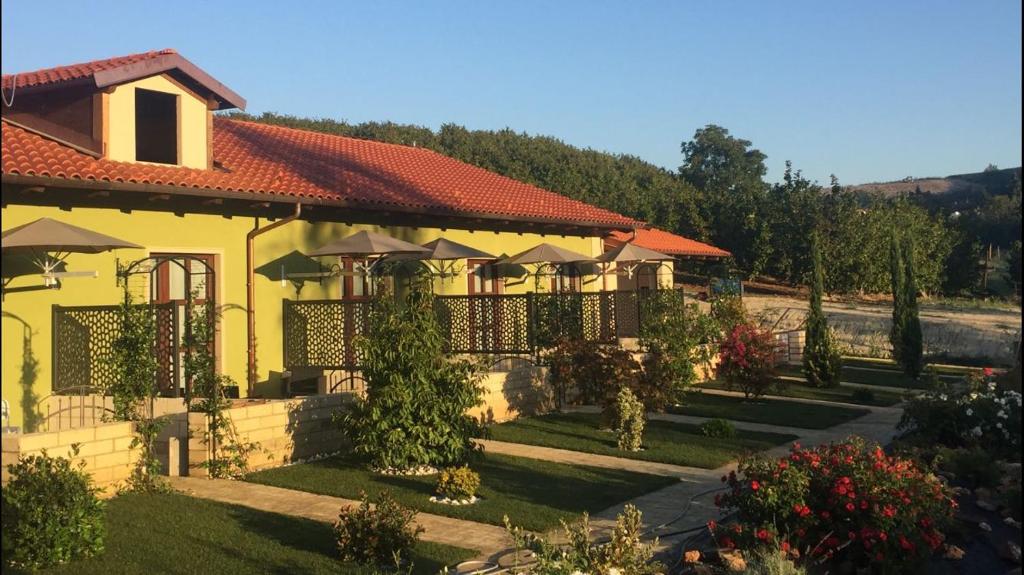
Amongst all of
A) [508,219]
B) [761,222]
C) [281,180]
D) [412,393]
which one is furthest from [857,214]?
[412,393]

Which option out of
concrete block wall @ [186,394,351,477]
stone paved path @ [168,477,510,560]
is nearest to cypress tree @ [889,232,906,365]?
concrete block wall @ [186,394,351,477]

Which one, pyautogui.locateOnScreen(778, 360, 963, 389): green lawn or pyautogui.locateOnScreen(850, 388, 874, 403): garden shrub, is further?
pyautogui.locateOnScreen(778, 360, 963, 389): green lawn

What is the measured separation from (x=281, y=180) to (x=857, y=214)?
31.8 meters

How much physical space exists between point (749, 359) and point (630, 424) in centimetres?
549

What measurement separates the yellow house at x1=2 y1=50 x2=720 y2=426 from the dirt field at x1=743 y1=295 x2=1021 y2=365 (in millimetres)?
15450

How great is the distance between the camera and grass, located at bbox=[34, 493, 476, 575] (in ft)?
22.8

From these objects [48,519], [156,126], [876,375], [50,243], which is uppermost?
[156,126]

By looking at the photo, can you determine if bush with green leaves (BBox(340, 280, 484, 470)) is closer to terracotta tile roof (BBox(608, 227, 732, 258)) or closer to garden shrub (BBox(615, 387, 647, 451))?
garden shrub (BBox(615, 387, 647, 451))

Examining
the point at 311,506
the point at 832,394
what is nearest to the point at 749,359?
the point at 832,394

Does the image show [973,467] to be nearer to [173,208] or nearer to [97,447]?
[97,447]

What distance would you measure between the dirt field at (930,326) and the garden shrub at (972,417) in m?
15.6

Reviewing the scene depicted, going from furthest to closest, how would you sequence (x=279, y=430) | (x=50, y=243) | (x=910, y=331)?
(x=910, y=331) < (x=279, y=430) < (x=50, y=243)

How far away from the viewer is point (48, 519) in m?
7.00

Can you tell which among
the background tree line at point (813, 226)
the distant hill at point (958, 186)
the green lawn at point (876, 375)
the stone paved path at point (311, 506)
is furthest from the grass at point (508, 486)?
the distant hill at point (958, 186)
